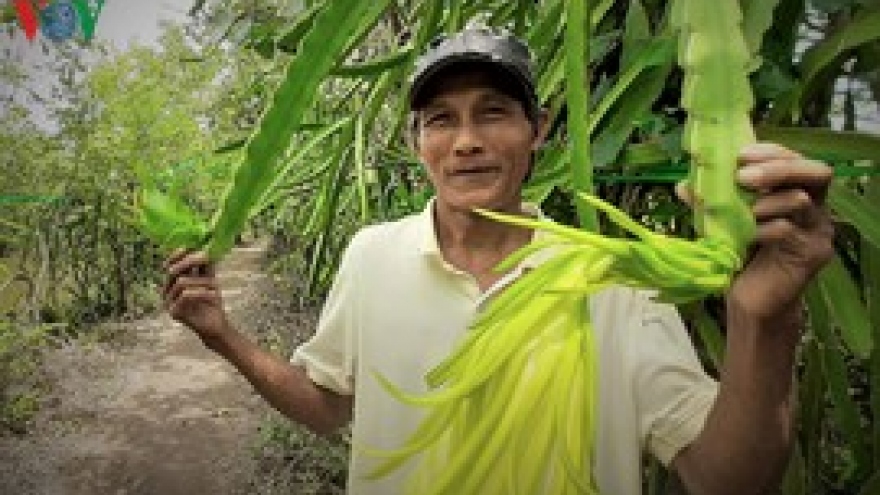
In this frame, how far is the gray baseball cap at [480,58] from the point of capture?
0.65 meters

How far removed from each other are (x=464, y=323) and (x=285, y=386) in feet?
0.66

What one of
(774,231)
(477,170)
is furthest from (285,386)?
(774,231)

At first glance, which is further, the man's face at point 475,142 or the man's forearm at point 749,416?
the man's face at point 475,142

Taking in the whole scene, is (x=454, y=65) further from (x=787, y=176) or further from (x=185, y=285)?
(x=787, y=176)

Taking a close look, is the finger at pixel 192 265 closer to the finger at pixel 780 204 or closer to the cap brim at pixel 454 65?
the cap brim at pixel 454 65

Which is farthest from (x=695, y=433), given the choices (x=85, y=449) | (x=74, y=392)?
(x=74, y=392)

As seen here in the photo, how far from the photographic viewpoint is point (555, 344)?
298 mm

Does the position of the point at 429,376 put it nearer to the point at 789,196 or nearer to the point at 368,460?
the point at 789,196

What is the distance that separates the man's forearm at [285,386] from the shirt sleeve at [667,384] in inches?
12.2

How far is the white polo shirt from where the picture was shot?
0.61 meters

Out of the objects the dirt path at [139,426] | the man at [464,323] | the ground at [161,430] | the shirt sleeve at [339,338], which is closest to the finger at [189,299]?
the man at [464,323]

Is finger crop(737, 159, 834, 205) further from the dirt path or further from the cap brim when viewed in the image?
the dirt path

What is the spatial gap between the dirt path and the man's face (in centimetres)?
224

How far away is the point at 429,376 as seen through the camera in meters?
0.30
